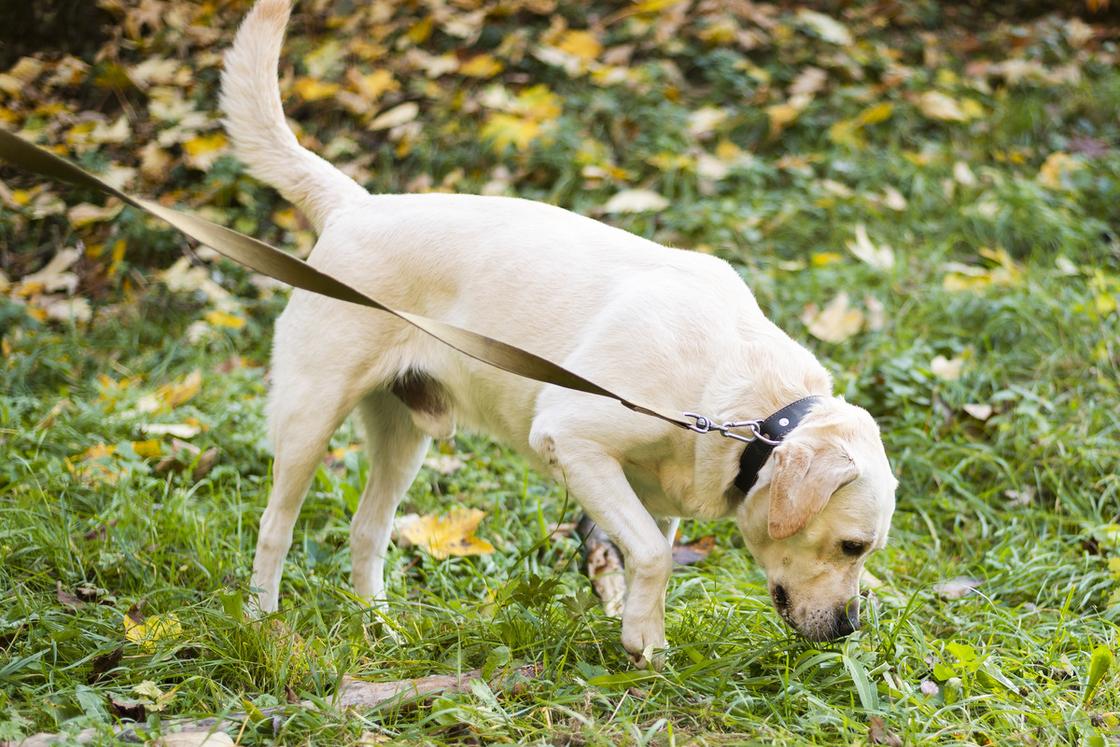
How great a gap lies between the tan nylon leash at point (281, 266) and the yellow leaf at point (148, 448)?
1925 millimetres

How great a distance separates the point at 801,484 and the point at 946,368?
2.50 metres

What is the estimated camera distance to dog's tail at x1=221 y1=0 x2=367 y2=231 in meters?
3.58

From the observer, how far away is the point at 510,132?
6.90 m

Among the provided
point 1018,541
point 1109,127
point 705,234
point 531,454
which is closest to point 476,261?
point 531,454

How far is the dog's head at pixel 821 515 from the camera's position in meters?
2.75

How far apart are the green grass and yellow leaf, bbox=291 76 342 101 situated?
0.14 meters

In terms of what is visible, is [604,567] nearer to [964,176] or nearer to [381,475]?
[381,475]

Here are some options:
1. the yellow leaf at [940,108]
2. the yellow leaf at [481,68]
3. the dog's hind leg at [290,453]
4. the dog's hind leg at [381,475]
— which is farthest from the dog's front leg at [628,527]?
the yellow leaf at [940,108]

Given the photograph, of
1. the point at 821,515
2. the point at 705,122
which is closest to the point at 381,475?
the point at 821,515

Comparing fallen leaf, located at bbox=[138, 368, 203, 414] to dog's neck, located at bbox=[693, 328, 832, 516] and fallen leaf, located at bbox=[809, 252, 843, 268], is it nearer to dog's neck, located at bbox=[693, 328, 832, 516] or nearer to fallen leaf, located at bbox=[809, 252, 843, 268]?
dog's neck, located at bbox=[693, 328, 832, 516]

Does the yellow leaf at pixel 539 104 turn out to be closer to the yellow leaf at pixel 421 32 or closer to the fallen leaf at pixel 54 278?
the yellow leaf at pixel 421 32

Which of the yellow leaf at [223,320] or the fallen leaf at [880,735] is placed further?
the yellow leaf at [223,320]

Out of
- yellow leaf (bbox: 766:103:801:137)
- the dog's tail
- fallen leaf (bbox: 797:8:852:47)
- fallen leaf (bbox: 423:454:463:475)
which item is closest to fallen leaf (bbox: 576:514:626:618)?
fallen leaf (bbox: 423:454:463:475)

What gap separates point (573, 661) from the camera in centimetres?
305
